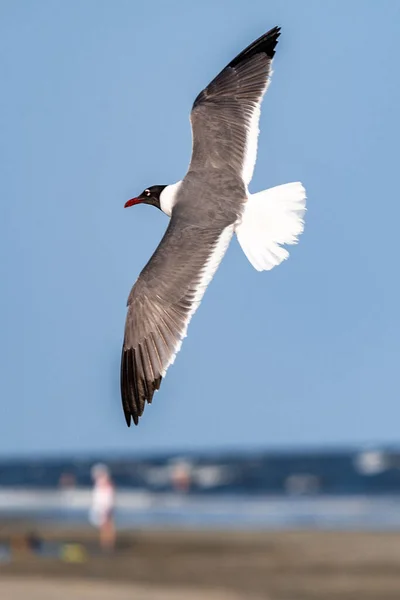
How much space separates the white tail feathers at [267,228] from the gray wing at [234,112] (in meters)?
0.33

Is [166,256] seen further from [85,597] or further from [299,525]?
[299,525]

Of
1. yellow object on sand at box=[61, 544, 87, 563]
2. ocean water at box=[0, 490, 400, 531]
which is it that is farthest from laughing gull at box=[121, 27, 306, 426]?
ocean water at box=[0, 490, 400, 531]

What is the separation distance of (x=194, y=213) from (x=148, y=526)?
1846 cm

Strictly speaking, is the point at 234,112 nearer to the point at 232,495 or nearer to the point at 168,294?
the point at 168,294

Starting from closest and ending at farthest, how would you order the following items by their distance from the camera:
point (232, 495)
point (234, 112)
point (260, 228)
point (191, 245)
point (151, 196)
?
point (191, 245) < point (260, 228) < point (151, 196) < point (234, 112) < point (232, 495)

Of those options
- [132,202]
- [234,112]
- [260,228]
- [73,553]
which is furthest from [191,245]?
[73,553]

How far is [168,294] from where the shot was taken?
7.11 meters

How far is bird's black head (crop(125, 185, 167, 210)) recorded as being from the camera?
7577 millimetres

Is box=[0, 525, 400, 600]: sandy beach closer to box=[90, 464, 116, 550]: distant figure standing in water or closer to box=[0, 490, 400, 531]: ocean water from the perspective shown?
box=[90, 464, 116, 550]: distant figure standing in water

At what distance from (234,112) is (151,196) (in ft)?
2.74

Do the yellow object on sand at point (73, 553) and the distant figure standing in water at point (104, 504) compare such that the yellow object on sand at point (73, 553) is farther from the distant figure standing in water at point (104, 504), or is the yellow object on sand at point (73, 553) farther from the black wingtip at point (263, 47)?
the black wingtip at point (263, 47)

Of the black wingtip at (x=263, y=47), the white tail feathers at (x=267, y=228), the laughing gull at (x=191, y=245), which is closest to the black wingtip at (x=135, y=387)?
the laughing gull at (x=191, y=245)

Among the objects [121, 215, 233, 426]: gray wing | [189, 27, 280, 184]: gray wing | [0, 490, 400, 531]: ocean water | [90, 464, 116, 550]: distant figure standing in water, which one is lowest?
[121, 215, 233, 426]: gray wing

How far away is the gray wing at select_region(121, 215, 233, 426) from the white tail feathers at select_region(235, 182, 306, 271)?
157mm
